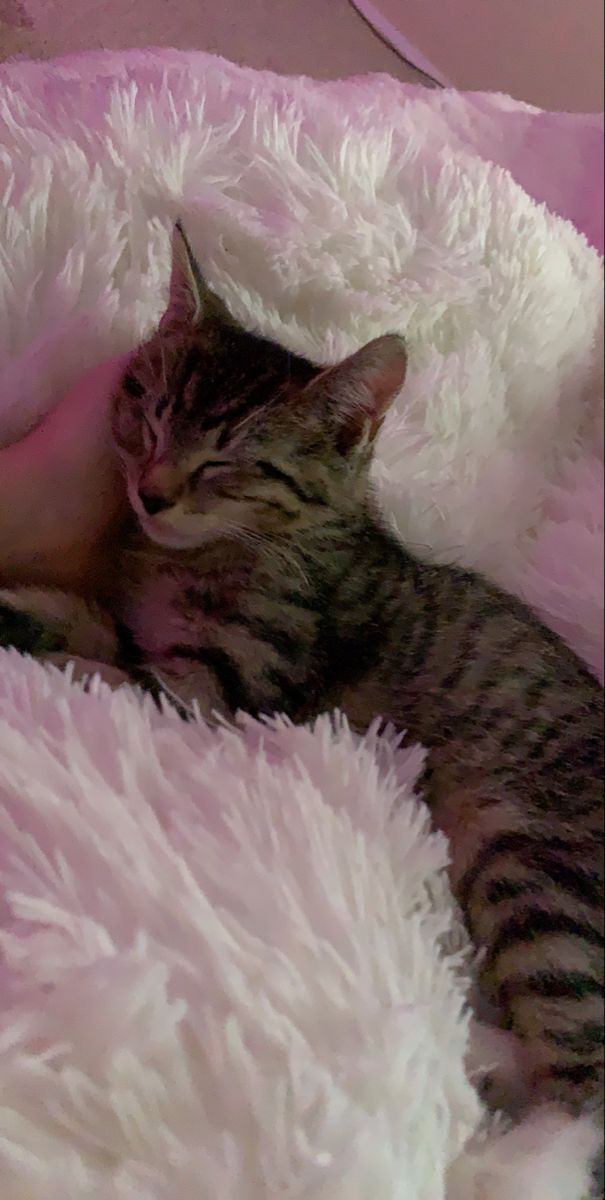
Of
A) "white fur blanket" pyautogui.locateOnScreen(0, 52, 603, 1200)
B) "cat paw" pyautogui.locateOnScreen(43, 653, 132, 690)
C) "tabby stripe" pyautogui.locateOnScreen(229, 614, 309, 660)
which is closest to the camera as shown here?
"white fur blanket" pyautogui.locateOnScreen(0, 52, 603, 1200)

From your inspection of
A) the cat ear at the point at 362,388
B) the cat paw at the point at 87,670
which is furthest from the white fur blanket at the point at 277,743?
the cat ear at the point at 362,388

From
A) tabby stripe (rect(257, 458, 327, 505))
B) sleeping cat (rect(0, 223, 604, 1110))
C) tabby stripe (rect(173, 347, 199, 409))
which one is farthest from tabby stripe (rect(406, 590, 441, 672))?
tabby stripe (rect(173, 347, 199, 409))

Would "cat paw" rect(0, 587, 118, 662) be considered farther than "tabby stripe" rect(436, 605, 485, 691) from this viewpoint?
No

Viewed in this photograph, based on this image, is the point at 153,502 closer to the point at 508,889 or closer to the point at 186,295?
the point at 186,295

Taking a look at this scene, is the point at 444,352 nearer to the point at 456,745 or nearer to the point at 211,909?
the point at 456,745

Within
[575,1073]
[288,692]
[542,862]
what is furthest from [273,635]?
[575,1073]

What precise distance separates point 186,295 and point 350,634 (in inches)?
10.7

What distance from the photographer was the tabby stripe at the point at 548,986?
1.98ft

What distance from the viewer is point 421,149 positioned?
81 centimetres

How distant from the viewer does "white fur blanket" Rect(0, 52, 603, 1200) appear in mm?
398

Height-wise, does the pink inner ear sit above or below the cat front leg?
above

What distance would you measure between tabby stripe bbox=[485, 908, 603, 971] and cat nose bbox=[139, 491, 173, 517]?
36 cm

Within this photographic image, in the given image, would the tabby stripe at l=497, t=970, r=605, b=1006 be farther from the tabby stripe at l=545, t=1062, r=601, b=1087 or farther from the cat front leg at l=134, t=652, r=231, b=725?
the cat front leg at l=134, t=652, r=231, b=725

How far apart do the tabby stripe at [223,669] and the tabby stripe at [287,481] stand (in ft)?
0.41
